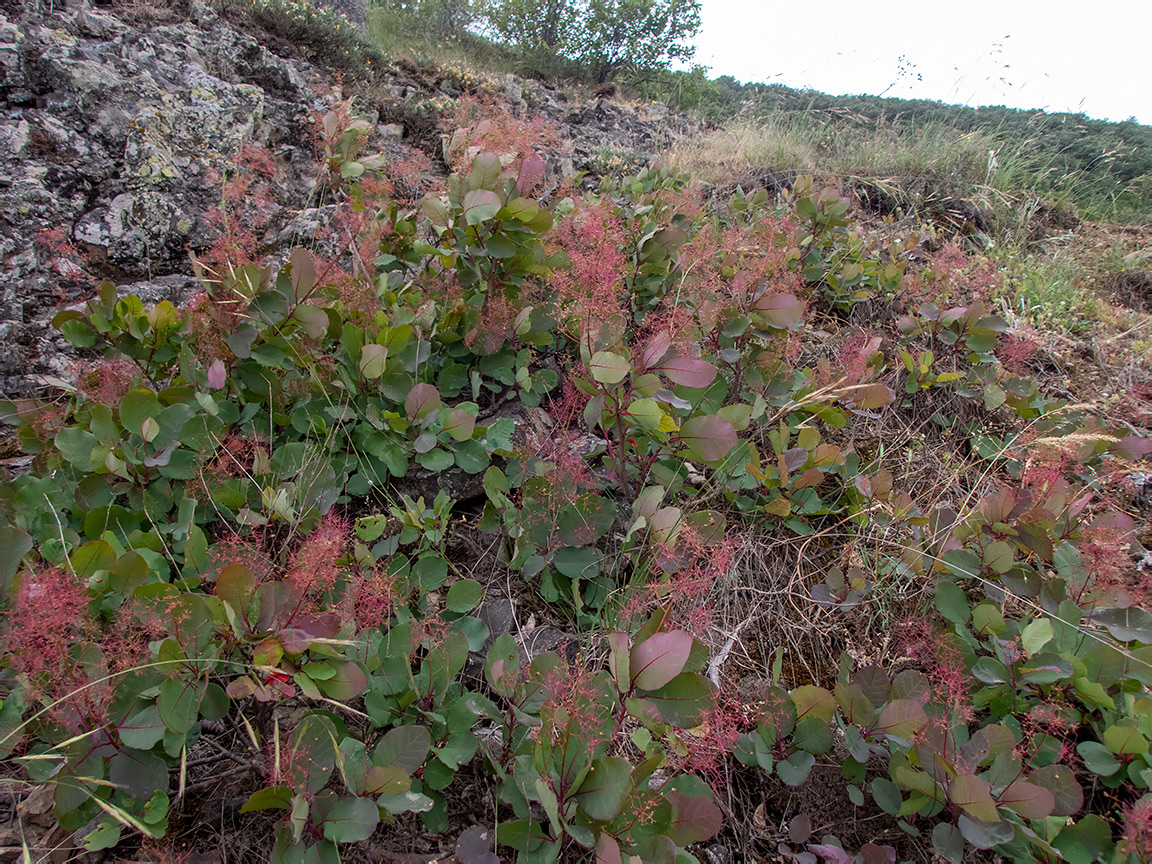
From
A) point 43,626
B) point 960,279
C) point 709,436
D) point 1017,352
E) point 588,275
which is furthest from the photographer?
point 960,279

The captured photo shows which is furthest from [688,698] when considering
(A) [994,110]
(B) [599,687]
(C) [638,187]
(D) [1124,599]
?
(A) [994,110]

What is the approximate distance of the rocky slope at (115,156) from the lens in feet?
7.56

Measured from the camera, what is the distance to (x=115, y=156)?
274cm

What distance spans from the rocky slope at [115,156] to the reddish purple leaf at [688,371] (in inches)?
65.8

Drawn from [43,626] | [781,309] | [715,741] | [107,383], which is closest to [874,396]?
[781,309]

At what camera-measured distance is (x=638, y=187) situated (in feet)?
10.7

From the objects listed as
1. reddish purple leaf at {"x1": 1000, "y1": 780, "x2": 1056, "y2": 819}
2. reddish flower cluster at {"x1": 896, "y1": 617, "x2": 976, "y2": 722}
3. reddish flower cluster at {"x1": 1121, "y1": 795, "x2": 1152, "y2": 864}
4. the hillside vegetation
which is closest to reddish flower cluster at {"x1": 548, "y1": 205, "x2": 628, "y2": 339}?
the hillside vegetation

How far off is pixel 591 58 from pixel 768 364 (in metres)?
16.4

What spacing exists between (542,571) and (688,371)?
731 mm

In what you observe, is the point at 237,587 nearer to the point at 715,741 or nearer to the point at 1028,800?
the point at 715,741

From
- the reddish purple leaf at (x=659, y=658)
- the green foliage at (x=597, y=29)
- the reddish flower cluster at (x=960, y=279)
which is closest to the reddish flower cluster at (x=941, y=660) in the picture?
the reddish purple leaf at (x=659, y=658)

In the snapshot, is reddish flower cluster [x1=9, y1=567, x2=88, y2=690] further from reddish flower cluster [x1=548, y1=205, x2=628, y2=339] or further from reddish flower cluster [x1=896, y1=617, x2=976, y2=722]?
reddish flower cluster [x1=896, y1=617, x2=976, y2=722]

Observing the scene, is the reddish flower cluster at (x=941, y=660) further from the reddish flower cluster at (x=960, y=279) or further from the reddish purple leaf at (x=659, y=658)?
the reddish flower cluster at (x=960, y=279)

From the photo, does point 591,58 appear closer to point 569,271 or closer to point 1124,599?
point 569,271
